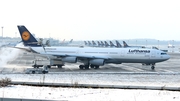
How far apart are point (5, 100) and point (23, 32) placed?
37.7m

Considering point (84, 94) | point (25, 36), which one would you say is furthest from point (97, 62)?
point (84, 94)

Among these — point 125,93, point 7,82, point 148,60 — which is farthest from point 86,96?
point 148,60

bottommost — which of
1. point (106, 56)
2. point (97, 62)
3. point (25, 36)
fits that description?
point (97, 62)

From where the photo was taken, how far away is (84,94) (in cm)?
1438

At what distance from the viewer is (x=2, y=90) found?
1509 centimetres

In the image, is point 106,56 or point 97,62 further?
point 106,56

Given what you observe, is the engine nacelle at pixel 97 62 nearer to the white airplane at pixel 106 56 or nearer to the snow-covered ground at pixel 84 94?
the white airplane at pixel 106 56

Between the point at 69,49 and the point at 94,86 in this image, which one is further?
the point at 69,49

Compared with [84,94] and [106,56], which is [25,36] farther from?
[84,94]

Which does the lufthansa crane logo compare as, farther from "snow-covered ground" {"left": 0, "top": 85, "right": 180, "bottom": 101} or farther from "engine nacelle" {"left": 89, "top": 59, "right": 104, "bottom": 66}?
"snow-covered ground" {"left": 0, "top": 85, "right": 180, "bottom": 101}

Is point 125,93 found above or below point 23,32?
below

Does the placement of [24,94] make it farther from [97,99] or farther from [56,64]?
[56,64]

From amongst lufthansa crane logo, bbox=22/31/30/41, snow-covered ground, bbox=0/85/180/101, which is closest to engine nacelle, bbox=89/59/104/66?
lufthansa crane logo, bbox=22/31/30/41

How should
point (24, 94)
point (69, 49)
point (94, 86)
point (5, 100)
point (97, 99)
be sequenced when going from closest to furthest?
point (5, 100)
point (97, 99)
point (24, 94)
point (94, 86)
point (69, 49)
